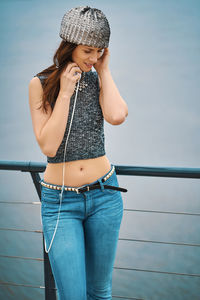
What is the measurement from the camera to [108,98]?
3.86 ft

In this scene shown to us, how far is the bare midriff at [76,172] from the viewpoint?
3.74ft

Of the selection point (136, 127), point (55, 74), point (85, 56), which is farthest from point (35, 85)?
point (136, 127)

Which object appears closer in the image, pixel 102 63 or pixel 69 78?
pixel 69 78

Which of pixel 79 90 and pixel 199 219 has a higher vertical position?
pixel 79 90

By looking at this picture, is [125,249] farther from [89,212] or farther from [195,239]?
[89,212]

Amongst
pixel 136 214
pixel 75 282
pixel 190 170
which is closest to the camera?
pixel 75 282

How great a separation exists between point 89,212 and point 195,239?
3278 mm

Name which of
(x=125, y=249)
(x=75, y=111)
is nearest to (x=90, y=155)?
(x=75, y=111)

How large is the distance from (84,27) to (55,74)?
18 centimetres

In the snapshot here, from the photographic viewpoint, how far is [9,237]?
4.38 m

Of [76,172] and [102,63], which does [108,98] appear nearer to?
[102,63]

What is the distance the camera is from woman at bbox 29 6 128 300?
1.08 m

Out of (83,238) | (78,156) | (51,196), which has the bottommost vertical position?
(83,238)

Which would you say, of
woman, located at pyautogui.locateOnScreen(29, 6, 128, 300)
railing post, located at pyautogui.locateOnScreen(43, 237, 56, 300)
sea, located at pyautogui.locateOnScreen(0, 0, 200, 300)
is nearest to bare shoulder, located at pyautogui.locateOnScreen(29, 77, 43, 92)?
woman, located at pyautogui.locateOnScreen(29, 6, 128, 300)
